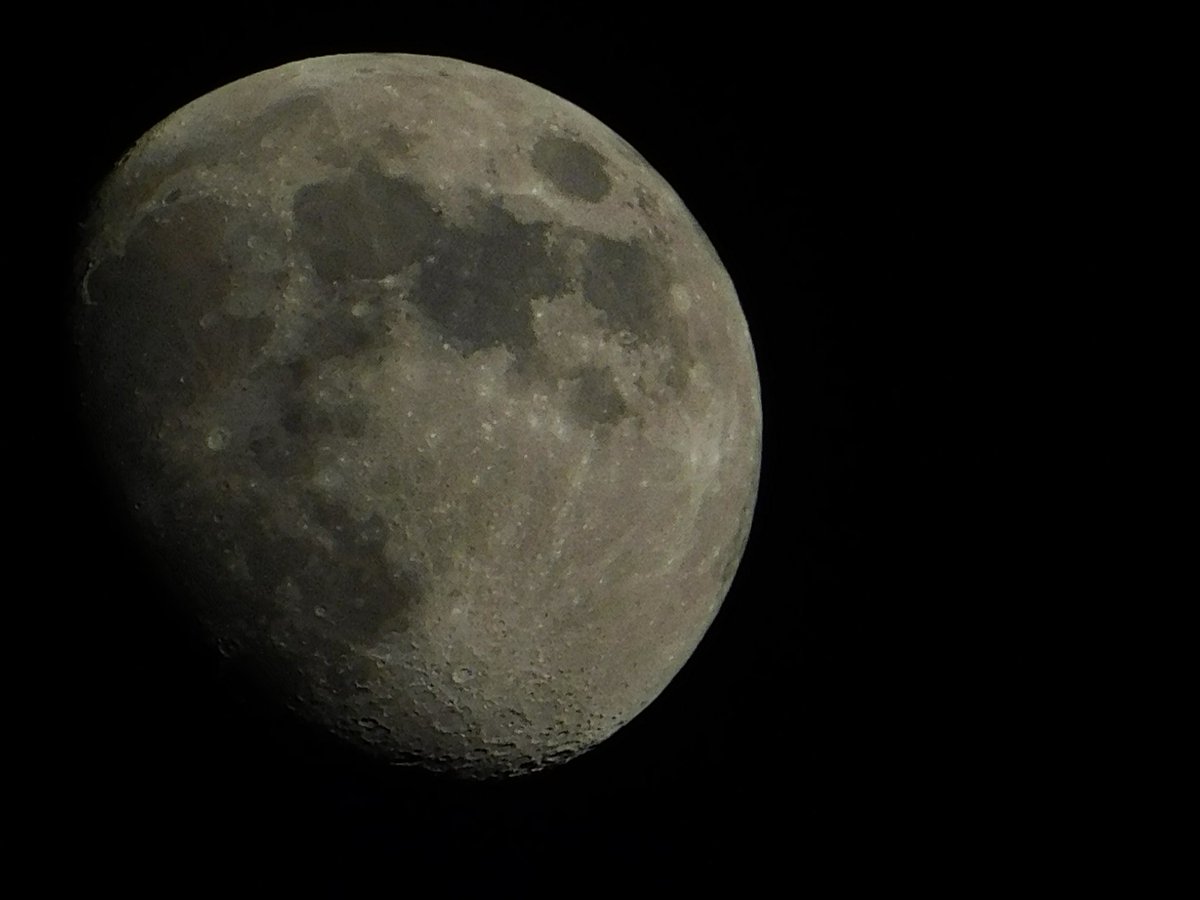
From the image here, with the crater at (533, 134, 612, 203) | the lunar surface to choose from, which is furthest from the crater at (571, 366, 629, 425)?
the crater at (533, 134, 612, 203)

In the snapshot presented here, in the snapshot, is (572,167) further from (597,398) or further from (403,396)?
(403,396)

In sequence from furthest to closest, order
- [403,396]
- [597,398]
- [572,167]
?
→ [572,167] < [597,398] < [403,396]

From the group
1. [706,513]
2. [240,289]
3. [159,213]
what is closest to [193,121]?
[159,213]

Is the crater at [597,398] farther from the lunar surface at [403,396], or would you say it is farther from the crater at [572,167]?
the crater at [572,167]

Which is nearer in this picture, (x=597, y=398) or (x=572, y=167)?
(x=597, y=398)

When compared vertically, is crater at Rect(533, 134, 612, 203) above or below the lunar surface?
above

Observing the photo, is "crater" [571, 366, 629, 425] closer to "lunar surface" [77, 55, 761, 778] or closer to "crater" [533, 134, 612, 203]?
"lunar surface" [77, 55, 761, 778]

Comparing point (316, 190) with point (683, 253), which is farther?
point (683, 253)

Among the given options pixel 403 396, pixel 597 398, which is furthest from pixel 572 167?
pixel 403 396

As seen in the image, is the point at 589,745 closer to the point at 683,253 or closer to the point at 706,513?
the point at 706,513
